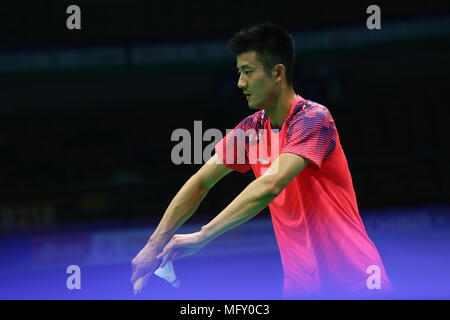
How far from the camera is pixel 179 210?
2445 mm

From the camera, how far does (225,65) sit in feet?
38.9

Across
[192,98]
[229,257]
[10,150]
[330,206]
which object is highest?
[192,98]

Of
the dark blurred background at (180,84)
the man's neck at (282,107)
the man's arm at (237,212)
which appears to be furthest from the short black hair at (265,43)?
the dark blurred background at (180,84)

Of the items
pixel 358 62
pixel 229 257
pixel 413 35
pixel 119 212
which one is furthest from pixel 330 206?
pixel 358 62

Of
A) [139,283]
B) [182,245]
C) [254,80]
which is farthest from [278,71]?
[139,283]

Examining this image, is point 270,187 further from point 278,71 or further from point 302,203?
point 278,71

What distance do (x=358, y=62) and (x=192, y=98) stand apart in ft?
10.7

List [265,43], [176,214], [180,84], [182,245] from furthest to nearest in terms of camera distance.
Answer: [180,84] < [176,214] < [265,43] < [182,245]

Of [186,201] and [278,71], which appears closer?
[278,71]

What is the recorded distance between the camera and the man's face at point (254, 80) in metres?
2.32

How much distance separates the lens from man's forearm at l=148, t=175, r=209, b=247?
2371 mm

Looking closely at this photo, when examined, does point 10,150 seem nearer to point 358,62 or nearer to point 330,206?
point 358,62

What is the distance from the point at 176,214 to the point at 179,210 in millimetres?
19

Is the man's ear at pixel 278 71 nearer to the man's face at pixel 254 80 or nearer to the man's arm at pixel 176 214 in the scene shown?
the man's face at pixel 254 80
